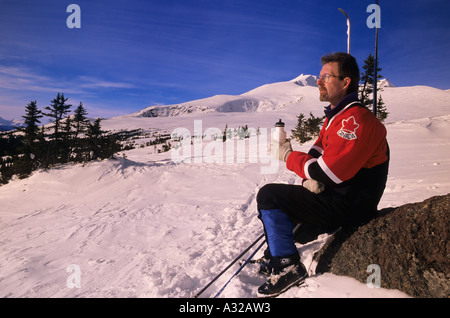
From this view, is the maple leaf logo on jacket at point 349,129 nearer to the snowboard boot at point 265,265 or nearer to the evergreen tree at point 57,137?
the snowboard boot at point 265,265

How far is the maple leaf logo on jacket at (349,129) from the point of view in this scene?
166 centimetres

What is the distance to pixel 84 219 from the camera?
511cm

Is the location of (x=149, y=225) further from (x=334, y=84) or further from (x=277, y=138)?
(x=334, y=84)

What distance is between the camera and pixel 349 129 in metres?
1.68

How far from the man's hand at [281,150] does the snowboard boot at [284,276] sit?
3.10ft

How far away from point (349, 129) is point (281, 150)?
2.13ft

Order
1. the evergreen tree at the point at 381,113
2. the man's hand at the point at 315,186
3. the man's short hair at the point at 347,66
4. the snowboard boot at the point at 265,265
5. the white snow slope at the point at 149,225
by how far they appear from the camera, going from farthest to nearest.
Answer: the evergreen tree at the point at 381,113
the white snow slope at the point at 149,225
the snowboard boot at the point at 265,265
the man's short hair at the point at 347,66
the man's hand at the point at 315,186

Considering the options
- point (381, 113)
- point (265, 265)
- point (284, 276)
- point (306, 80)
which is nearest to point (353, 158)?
point (284, 276)

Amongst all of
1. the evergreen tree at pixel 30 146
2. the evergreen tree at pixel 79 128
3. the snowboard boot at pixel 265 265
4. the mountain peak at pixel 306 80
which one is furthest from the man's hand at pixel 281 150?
the mountain peak at pixel 306 80

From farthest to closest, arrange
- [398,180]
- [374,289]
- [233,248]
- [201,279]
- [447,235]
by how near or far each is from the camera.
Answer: [398,180] < [233,248] < [201,279] < [374,289] < [447,235]

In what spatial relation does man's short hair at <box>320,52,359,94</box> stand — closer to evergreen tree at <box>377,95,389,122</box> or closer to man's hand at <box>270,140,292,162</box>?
man's hand at <box>270,140,292,162</box>
